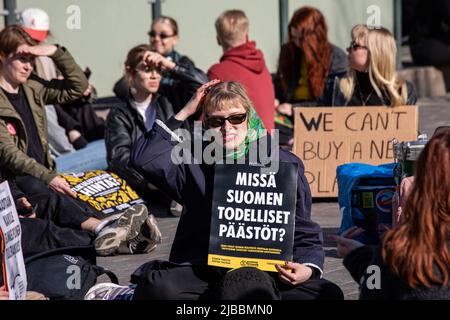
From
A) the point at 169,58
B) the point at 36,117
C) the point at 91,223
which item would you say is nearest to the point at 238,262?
the point at 91,223

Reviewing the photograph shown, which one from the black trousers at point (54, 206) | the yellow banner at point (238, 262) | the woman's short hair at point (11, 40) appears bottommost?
the black trousers at point (54, 206)

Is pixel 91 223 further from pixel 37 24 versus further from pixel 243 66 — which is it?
pixel 37 24

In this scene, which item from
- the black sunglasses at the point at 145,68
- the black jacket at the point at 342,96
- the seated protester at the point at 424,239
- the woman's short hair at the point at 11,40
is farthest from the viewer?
the black jacket at the point at 342,96

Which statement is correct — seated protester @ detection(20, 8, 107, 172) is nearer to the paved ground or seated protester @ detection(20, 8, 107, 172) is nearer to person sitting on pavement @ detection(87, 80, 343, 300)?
the paved ground

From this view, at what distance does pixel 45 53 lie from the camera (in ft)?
26.1

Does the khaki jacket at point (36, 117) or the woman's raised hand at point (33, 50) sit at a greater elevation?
the woman's raised hand at point (33, 50)

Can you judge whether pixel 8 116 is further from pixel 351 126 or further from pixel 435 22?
pixel 435 22

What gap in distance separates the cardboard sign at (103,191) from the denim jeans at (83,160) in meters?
1.47

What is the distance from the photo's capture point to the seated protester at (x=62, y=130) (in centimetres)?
936

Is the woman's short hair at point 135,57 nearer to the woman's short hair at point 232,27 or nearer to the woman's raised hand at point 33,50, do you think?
the woman's raised hand at point 33,50

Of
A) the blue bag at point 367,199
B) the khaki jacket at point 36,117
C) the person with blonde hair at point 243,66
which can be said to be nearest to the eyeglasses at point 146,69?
the khaki jacket at point 36,117

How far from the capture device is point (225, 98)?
550cm

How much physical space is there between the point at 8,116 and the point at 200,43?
473 centimetres
